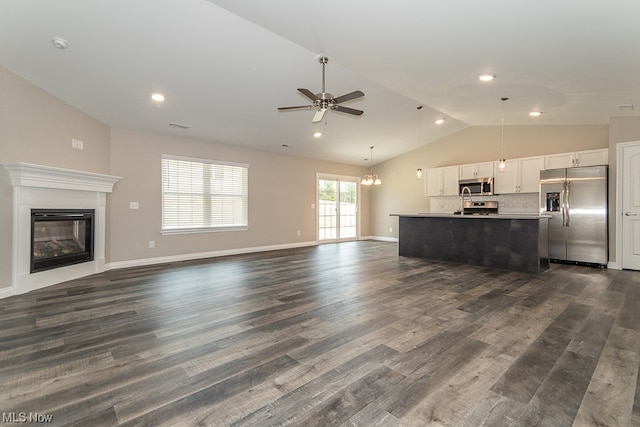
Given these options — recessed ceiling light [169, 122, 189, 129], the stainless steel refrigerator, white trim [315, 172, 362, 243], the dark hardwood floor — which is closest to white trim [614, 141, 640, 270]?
the stainless steel refrigerator

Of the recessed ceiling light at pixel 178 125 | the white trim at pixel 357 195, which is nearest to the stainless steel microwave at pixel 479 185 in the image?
the white trim at pixel 357 195

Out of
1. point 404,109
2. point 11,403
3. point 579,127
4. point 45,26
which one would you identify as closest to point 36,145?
point 45,26

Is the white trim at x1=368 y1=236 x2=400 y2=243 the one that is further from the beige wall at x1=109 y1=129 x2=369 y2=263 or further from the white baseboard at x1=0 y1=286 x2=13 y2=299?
the white baseboard at x1=0 y1=286 x2=13 y2=299

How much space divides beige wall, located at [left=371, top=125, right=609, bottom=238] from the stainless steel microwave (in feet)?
2.07

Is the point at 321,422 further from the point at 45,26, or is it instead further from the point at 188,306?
the point at 45,26

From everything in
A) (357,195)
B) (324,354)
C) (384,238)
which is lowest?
(324,354)

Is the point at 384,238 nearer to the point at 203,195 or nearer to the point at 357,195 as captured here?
the point at 357,195

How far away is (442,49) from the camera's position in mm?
3320

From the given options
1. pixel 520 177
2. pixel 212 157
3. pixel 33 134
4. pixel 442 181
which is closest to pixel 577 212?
pixel 520 177

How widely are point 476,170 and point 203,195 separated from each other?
6.59 m

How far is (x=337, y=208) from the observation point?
370 inches

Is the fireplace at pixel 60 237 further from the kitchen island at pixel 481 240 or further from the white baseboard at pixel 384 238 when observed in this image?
the white baseboard at pixel 384 238

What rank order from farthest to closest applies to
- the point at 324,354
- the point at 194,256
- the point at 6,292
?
the point at 194,256, the point at 6,292, the point at 324,354

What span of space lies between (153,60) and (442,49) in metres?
3.44
